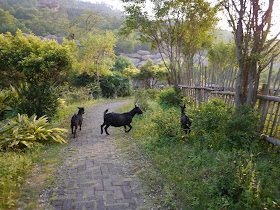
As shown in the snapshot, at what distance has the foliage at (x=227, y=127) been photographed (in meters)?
3.96

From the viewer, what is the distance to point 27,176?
12.6 feet

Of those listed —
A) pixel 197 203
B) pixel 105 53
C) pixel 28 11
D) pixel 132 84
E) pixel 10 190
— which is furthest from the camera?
pixel 28 11

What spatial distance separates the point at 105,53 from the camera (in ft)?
55.8

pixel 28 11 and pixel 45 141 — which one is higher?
pixel 28 11

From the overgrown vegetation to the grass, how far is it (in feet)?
6.05

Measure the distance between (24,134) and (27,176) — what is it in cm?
164

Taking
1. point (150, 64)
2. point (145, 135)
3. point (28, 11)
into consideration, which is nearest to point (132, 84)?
point (150, 64)

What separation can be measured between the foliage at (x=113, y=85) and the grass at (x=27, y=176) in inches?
582

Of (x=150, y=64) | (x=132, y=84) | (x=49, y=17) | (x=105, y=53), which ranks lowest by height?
(x=132, y=84)

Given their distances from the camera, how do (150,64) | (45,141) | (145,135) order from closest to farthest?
(45,141) < (145,135) < (150,64)

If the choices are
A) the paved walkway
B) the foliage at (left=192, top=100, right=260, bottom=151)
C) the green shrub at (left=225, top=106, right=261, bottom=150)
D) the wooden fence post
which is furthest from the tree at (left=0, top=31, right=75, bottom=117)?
the wooden fence post

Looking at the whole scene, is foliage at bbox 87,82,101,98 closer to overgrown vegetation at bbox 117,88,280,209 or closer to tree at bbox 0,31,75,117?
tree at bbox 0,31,75,117

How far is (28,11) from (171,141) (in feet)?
199

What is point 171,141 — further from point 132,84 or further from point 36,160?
point 132,84
